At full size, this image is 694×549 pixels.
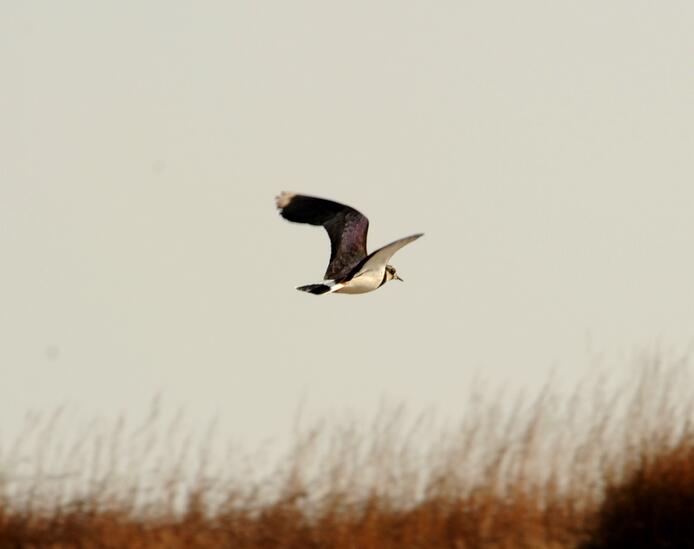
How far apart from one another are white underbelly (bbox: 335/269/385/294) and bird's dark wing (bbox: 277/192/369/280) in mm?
264

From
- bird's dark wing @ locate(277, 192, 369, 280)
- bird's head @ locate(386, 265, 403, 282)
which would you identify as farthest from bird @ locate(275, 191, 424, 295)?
bird's head @ locate(386, 265, 403, 282)

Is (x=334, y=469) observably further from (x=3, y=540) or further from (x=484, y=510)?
(x=3, y=540)

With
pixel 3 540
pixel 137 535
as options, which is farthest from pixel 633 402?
pixel 3 540

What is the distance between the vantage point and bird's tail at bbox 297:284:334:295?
962 centimetres

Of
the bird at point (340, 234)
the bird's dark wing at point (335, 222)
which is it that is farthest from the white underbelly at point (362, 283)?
the bird's dark wing at point (335, 222)

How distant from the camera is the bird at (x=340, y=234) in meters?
9.92

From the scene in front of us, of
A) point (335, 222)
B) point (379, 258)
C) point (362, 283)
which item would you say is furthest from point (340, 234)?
point (379, 258)

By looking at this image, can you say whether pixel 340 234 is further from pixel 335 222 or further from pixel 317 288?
pixel 317 288

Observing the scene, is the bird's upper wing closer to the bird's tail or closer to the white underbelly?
the white underbelly

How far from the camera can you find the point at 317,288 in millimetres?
9766

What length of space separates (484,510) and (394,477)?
1.50 ft

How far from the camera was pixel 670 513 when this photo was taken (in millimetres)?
8016

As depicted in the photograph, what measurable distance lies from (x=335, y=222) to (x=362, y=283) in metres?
0.65

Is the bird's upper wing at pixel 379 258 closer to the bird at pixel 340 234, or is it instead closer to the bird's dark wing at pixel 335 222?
the bird at pixel 340 234
